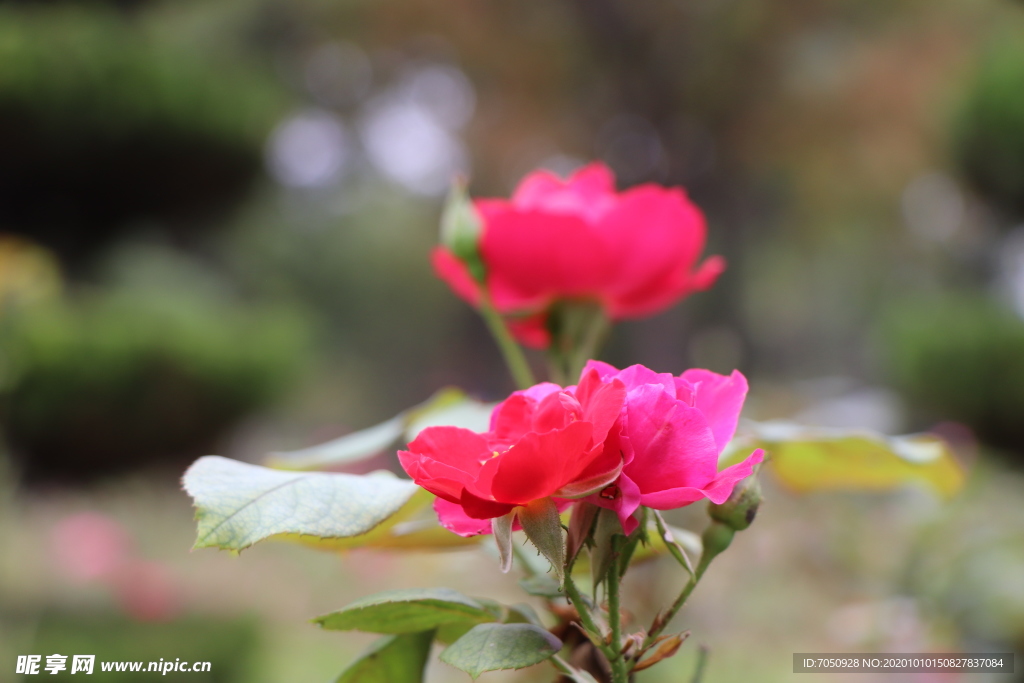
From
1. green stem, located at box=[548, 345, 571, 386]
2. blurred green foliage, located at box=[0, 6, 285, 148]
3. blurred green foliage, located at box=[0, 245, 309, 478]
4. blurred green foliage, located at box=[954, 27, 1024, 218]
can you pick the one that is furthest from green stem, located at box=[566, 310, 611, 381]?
blurred green foliage, located at box=[0, 6, 285, 148]

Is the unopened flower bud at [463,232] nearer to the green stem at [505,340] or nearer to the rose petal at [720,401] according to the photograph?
the green stem at [505,340]

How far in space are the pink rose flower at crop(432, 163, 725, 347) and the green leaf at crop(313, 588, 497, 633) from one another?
0.60 feet

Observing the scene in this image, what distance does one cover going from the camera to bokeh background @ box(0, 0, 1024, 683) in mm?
1187

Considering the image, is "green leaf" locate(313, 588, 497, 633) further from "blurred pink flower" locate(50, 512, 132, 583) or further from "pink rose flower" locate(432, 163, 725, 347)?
"blurred pink flower" locate(50, 512, 132, 583)

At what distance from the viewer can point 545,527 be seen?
0.19 m

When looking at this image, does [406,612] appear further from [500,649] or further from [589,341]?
[589,341]

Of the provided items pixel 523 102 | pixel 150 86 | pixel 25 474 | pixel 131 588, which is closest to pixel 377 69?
pixel 523 102

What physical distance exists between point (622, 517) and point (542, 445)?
1.1 inches

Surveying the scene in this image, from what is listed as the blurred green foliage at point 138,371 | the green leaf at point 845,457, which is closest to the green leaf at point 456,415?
the green leaf at point 845,457

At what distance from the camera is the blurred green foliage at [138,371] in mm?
1542

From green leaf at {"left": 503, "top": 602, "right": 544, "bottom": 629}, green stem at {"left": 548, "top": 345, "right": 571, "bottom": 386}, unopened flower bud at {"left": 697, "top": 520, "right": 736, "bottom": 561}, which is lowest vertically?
green leaf at {"left": 503, "top": 602, "right": 544, "bottom": 629}

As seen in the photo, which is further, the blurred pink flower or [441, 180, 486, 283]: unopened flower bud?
Result: the blurred pink flower

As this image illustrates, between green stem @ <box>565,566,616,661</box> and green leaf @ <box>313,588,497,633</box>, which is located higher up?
green leaf @ <box>313,588,497,633</box>

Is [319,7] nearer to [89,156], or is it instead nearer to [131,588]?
[89,156]
